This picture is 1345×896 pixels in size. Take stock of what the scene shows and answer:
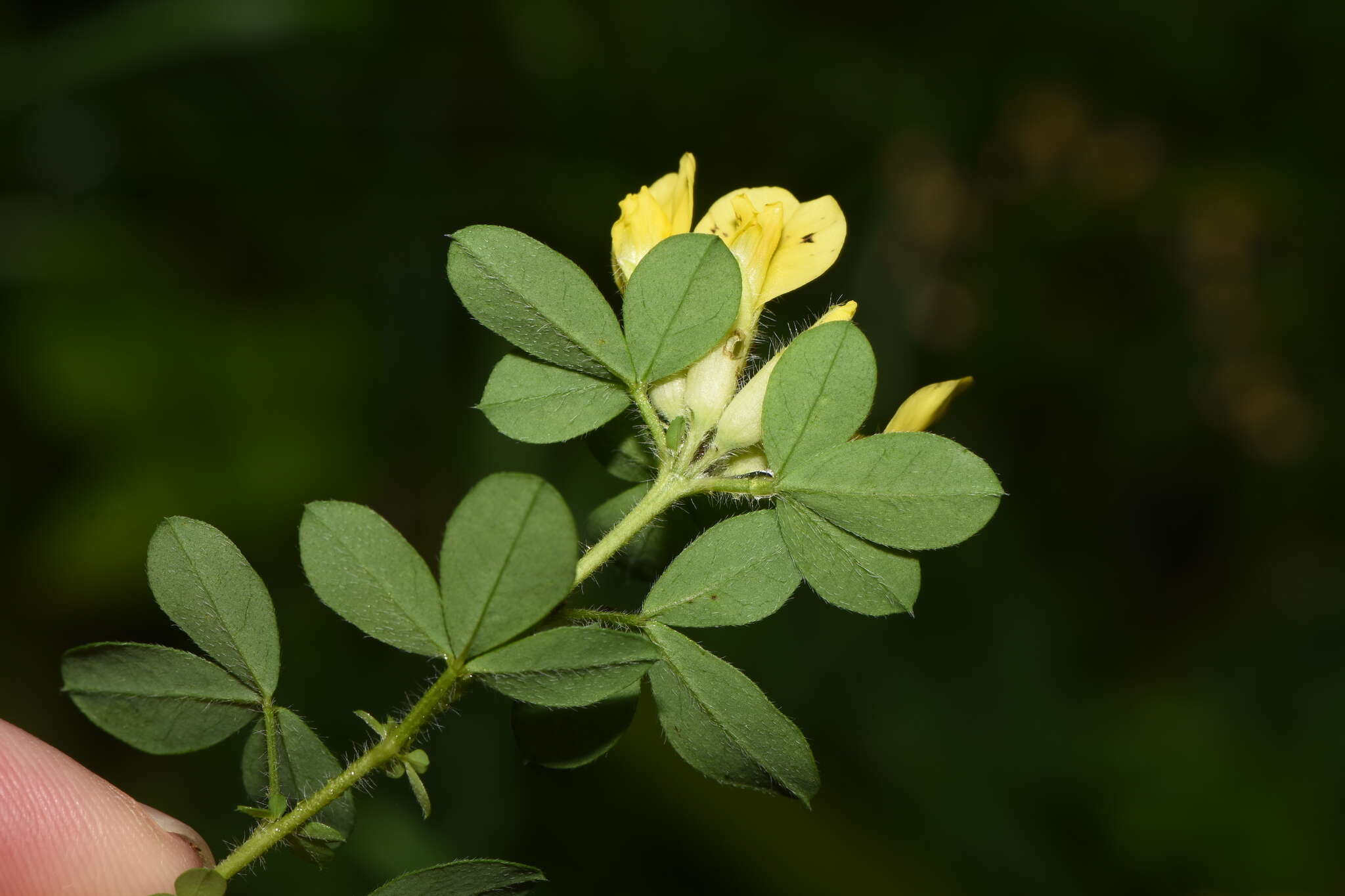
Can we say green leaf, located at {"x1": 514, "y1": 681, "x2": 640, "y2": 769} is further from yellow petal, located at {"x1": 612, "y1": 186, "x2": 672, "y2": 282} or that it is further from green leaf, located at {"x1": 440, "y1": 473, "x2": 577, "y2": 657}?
yellow petal, located at {"x1": 612, "y1": 186, "x2": 672, "y2": 282}

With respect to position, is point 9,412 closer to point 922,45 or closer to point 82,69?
point 82,69

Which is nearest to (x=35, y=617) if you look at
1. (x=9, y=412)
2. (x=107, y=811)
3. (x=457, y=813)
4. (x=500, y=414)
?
(x=9, y=412)

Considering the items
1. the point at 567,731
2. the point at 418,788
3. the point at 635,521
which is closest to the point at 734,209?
the point at 635,521

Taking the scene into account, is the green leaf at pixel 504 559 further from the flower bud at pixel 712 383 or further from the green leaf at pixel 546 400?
the flower bud at pixel 712 383

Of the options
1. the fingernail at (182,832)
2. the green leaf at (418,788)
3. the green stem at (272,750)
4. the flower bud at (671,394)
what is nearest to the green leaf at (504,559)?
the green leaf at (418,788)

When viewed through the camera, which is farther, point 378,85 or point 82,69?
point 378,85

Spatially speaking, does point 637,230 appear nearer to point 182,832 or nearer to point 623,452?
point 623,452
